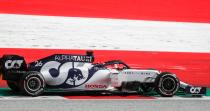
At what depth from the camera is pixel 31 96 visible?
11.3 m

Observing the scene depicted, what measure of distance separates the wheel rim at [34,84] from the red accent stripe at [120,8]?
23.7ft

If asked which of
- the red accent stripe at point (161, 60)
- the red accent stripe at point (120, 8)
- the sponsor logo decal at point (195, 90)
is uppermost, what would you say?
the red accent stripe at point (120, 8)

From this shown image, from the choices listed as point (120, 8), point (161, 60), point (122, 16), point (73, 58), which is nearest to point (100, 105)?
point (73, 58)

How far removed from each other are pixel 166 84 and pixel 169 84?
0.24 ft

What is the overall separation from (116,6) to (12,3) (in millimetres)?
3929

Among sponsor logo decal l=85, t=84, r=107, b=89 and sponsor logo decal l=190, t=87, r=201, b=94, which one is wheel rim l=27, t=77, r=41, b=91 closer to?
sponsor logo decal l=85, t=84, r=107, b=89

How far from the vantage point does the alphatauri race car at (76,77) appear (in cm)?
1132

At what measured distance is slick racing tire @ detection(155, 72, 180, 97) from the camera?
12.2 meters

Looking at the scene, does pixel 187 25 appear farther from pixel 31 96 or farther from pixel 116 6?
pixel 31 96

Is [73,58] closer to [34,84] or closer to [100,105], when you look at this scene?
[34,84]

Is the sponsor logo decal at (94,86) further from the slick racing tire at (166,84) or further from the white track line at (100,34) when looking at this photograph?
the white track line at (100,34)

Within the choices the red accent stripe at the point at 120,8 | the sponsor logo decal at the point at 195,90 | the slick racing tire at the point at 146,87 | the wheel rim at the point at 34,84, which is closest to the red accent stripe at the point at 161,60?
the red accent stripe at the point at 120,8

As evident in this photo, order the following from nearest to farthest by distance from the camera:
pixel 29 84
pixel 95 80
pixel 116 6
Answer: pixel 29 84
pixel 95 80
pixel 116 6

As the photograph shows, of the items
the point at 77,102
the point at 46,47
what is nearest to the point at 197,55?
the point at 46,47
